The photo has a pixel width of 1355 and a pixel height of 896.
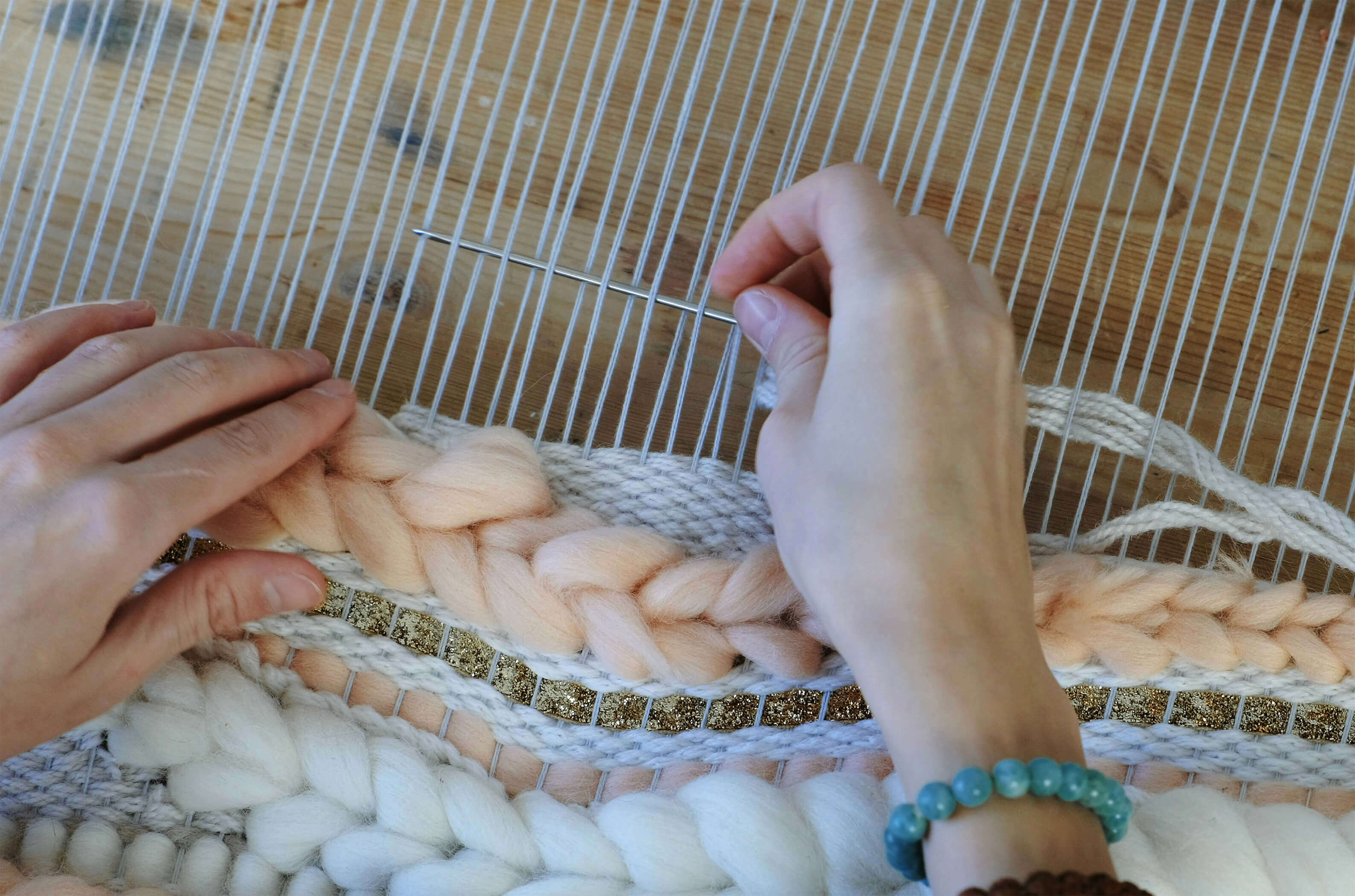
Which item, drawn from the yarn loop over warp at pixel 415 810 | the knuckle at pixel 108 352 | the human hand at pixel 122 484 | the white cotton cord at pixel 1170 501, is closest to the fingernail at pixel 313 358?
the human hand at pixel 122 484

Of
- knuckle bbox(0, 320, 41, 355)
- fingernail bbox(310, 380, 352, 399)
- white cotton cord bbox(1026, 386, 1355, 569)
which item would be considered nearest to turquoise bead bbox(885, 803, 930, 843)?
white cotton cord bbox(1026, 386, 1355, 569)

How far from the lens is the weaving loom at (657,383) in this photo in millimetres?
743

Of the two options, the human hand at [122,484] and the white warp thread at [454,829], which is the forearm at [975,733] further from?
the human hand at [122,484]

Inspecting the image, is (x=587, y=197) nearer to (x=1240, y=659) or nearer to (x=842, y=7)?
(x=842, y=7)

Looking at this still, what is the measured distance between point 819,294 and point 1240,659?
0.45 m

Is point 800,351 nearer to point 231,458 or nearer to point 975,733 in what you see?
point 975,733

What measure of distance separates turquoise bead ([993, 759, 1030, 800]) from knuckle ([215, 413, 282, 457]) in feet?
1.64

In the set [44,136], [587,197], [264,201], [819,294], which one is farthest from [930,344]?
[44,136]

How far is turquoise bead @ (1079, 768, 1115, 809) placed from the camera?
0.54 metres

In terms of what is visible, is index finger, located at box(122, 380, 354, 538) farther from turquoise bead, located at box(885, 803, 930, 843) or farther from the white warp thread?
turquoise bead, located at box(885, 803, 930, 843)

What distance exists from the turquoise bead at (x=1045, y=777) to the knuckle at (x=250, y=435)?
1.69 feet

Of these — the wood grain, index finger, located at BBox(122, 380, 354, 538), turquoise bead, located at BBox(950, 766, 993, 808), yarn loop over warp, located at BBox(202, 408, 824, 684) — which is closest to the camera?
turquoise bead, located at BBox(950, 766, 993, 808)

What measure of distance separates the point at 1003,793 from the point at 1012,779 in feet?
0.04

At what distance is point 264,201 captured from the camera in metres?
0.95
